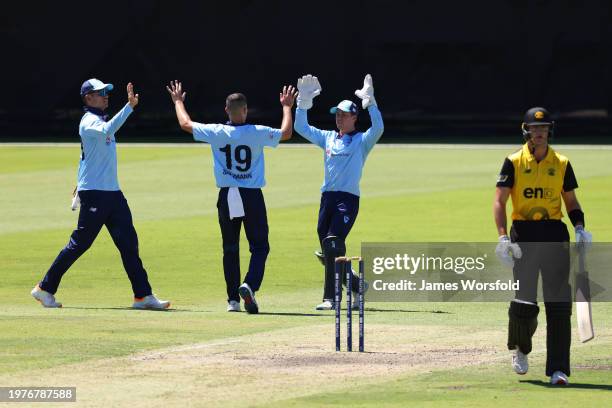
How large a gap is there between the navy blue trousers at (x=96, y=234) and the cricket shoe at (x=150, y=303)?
0.15 ft

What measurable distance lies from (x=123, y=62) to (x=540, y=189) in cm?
3454

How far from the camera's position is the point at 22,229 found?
22109 millimetres

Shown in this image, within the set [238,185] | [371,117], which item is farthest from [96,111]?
[371,117]

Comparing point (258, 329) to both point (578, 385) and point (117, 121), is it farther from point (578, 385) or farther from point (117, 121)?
point (578, 385)

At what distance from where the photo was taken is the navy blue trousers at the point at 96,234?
14211 millimetres

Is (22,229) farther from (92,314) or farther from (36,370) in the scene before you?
(36,370)

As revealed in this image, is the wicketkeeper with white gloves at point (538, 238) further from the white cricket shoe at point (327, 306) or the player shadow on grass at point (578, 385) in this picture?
the white cricket shoe at point (327, 306)

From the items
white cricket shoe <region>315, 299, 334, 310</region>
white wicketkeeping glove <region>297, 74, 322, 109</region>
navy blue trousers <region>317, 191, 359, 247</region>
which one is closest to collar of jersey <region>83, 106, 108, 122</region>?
white wicketkeeping glove <region>297, 74, 322, 109</region>

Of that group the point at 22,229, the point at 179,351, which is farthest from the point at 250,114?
the point at 179,351

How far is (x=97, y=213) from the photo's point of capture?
14.2 metres

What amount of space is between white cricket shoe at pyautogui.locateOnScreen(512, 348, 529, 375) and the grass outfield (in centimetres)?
5

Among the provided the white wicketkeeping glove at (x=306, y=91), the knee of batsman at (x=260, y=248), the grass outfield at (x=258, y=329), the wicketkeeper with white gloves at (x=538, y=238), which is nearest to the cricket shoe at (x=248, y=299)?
the grass outfield at (x=258, y=329)

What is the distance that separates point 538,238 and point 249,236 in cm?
431

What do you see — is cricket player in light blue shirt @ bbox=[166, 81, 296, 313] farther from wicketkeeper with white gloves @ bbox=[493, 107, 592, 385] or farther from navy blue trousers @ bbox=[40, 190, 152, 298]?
wicketkeeper with white gloves @ bbox=[493, 107, 592, 385]
